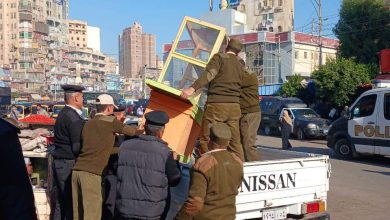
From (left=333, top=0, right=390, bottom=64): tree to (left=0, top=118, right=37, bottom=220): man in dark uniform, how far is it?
33960 mm

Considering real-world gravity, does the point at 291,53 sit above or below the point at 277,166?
above

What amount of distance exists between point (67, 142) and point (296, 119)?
1949cm

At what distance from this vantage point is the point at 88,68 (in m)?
169

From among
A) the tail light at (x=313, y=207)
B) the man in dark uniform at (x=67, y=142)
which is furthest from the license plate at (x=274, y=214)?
the man in dark uniform at (x=67, y=142)

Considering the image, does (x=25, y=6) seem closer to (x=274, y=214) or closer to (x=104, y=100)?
(x=104, y=100)

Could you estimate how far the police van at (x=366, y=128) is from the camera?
44.6 feet

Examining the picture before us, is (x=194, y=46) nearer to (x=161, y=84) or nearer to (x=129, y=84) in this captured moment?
(x=161, y=84)

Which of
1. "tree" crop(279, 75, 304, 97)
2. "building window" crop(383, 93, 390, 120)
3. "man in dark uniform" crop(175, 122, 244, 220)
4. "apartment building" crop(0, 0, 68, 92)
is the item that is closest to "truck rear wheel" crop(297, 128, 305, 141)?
"building window" crop(383, 93, 390, 120)

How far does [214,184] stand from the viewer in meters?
3.74

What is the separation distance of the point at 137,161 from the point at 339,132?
1244 cm

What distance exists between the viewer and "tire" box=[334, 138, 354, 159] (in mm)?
15094

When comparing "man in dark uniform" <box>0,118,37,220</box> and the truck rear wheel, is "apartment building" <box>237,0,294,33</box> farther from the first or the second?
"man in dark uniform" <box>0,118,37,220</box>

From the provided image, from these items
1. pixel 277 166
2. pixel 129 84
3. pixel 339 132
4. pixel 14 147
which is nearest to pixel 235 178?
pixel 277 166

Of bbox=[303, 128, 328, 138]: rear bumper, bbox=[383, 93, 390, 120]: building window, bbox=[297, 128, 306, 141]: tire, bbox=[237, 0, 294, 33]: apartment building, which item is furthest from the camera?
bbox=[237, 0, 294, 33]: apartment building
